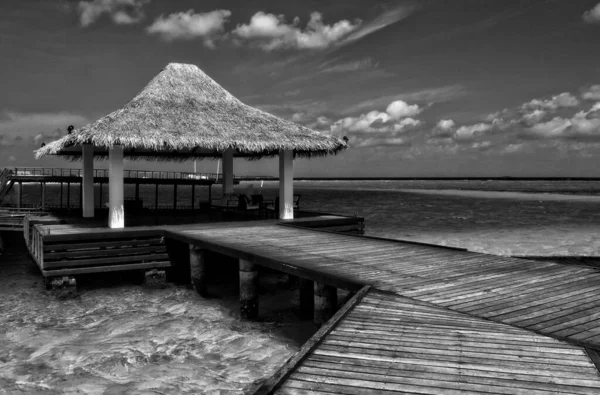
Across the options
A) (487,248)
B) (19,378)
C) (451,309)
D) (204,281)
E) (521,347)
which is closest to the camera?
(521,347)

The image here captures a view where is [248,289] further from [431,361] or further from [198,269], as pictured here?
[431,361]

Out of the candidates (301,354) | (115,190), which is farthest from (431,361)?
(115,190)

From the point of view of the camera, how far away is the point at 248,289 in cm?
771

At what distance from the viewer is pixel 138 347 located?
6.50 metres

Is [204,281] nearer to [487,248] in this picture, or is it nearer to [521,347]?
[521,347]

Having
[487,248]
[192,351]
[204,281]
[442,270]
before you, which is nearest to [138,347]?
[192,351]

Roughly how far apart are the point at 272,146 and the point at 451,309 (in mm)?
7778

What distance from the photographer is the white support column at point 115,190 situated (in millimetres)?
10383

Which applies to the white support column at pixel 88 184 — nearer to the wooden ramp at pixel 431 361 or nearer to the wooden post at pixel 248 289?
the wooden post at pixel 248 289

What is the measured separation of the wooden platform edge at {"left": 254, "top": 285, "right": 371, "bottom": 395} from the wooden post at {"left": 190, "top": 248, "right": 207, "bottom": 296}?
17.0ft

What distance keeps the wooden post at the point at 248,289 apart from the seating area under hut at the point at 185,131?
4.08 metres

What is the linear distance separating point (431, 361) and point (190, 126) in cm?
930

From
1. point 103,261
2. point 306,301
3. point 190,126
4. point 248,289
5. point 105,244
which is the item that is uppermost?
point 190,126

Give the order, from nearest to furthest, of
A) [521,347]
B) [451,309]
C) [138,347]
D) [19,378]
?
1. [521,347]
2. [451,309]
3. [19,378]
4. [138,347]
